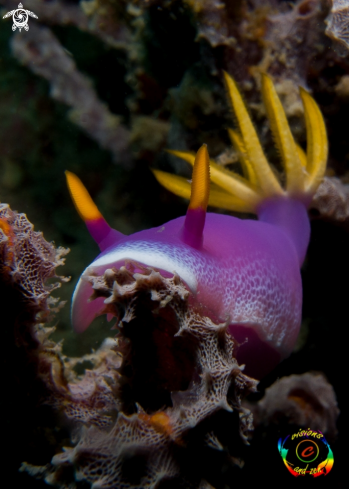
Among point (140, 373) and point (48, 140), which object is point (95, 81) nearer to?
point (48, 140)

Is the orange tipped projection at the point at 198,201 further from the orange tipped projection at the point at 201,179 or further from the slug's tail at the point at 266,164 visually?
the slug's tail at the point at 266,164

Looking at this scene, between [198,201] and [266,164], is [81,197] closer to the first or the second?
[198,201]

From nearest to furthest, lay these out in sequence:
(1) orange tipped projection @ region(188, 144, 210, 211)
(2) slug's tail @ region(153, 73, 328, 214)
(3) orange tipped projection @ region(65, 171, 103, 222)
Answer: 1. (1) orange tipped projection @ region(188, 144, 210, 211)
2. (3) orange tipped projection @ region(65, 171, 103, 222)
3. (2) slug's tail @ region(153, 73, 328, 214)

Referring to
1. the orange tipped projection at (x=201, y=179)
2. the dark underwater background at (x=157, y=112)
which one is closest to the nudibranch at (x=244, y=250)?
the orange tipped projection at (x=201, y=179)

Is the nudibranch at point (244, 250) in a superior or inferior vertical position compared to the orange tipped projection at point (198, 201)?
inferior

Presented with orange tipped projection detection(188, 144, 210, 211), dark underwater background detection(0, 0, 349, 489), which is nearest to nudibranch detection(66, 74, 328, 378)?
orange tipped projection detection(188, 144, 210, 211)

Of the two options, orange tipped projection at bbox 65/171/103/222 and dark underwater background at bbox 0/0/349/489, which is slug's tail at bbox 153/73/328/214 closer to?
dark underwater background at bbox 0/0/349/489

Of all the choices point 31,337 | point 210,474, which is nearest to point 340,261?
point 210,474
